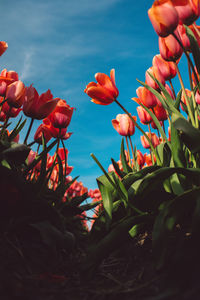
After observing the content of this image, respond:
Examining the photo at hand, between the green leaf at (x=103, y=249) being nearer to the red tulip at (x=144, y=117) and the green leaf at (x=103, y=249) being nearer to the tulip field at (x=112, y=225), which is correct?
the tulip field at (x=112, y=225)

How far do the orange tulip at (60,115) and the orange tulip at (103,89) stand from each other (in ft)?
0.80

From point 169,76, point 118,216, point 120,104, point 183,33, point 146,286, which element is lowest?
point 146,286

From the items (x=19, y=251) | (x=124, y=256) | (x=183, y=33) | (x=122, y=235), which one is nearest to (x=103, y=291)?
(x=122, y=235)

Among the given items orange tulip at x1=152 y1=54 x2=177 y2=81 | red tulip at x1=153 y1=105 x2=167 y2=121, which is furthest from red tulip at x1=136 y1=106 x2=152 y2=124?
orange tulip at x1=152 y1=54 x2=177 y2=81

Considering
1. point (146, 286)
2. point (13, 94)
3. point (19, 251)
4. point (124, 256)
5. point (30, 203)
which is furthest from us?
point (13, 94)

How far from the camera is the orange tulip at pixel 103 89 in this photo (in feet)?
7.16

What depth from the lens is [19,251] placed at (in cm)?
127

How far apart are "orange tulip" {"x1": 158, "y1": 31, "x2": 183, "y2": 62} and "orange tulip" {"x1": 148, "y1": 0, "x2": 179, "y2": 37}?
0.17 m

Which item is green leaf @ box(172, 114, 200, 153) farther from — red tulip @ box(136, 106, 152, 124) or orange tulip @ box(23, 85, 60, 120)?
red tulip @ box(136, 106, 152, 124)

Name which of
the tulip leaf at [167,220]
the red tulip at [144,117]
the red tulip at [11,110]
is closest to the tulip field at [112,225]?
the tulip leaf at [167,220]

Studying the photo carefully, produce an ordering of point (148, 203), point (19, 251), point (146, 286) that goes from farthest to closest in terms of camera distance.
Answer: point (148, 203)
point (19, 251)
point (146, 286)

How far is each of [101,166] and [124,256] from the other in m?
0.59

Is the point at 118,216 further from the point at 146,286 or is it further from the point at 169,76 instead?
the point at 169,76

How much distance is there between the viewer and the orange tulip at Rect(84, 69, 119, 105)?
7.16 ft
